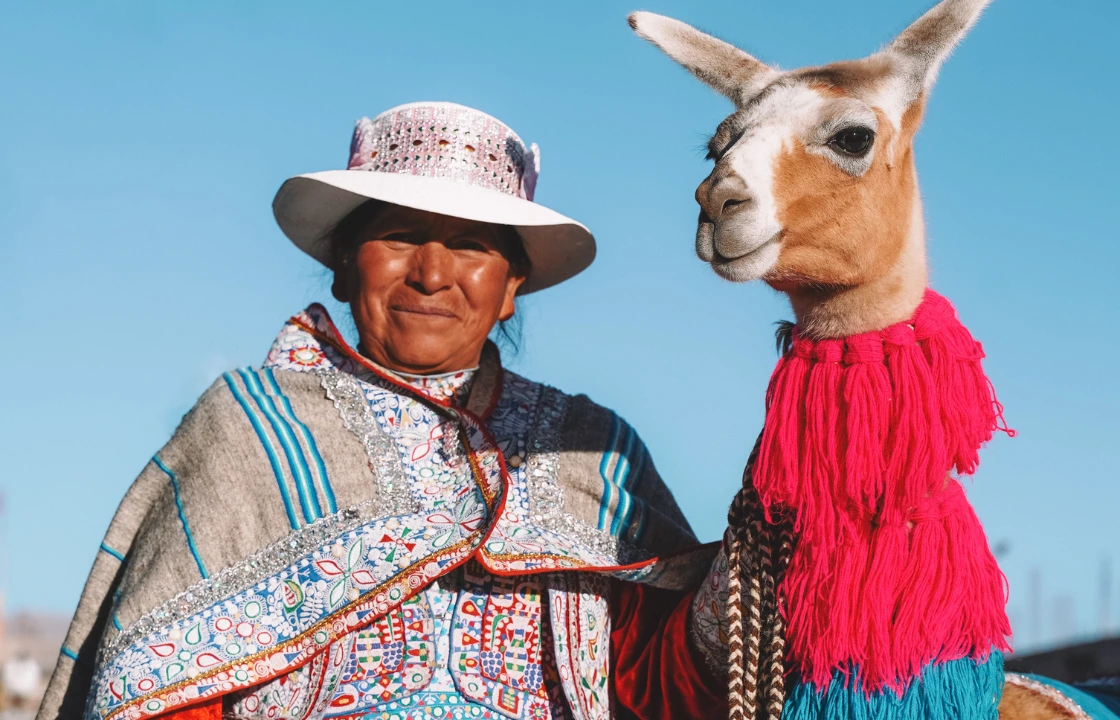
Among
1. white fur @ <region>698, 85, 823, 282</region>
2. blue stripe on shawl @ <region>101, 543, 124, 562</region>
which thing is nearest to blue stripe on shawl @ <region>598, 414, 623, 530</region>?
white fur @ <region>698, 85, 823, 282</region>

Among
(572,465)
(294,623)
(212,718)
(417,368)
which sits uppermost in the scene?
(417,368)

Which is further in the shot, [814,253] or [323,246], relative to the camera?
[323,246]

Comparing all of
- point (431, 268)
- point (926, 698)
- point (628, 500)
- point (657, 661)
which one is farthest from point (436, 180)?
point (926, 698)

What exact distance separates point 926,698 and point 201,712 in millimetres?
1491

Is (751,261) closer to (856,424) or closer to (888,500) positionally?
(856,424)

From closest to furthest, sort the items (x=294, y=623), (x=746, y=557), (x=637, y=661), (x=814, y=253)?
(x=814, y=253)
(x=746, y=557)
(x=294, y=623)
(x=637, y=661)

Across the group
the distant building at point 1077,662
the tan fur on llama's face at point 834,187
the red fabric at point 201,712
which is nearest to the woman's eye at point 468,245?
the tan fur on llama's face at point 834,187

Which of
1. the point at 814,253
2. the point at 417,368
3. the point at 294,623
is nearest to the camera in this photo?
the point at 814,253

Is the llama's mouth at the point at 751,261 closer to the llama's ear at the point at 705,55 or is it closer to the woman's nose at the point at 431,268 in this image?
the llama's ear at the point at 705,55

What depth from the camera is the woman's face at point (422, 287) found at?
307 centimetres

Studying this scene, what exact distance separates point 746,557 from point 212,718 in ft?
3.91

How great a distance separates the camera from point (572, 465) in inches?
123

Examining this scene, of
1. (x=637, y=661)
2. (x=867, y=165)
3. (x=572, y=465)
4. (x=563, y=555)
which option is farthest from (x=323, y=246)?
(x=867, y=165)

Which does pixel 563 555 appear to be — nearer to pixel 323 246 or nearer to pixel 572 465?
pixel 572 465
